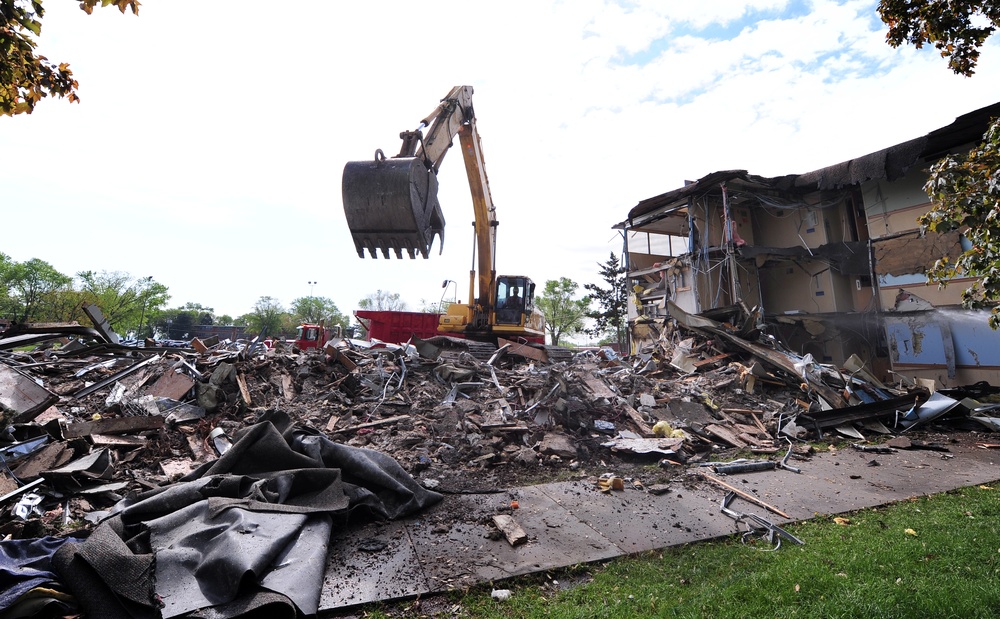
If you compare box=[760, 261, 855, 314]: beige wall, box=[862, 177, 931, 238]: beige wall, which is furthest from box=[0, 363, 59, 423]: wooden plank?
box=[862, 177, 931, 238]: beige wall

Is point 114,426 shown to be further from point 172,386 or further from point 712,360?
point 712,360

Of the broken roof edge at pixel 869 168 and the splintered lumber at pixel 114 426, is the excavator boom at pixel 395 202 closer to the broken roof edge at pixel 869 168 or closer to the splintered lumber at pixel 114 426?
the splintered lumber at pixel 114 426

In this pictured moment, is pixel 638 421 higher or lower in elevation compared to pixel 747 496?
higher

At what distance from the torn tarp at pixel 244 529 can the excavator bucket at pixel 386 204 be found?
3.33 metres

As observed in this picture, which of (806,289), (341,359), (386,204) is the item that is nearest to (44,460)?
(341,359)

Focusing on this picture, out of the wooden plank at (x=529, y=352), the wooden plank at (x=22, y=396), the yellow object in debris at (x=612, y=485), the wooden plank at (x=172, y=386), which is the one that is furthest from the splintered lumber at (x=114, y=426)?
the wooden plank at (x=529, y=352)

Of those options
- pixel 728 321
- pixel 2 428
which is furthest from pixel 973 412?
pixel 2 428

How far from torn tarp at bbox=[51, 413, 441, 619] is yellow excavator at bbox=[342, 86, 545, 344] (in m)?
3.38

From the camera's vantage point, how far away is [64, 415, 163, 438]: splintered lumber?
565cm

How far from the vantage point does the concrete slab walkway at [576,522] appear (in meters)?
3.22

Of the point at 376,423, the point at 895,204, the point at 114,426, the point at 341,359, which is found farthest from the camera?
the point at 895,204

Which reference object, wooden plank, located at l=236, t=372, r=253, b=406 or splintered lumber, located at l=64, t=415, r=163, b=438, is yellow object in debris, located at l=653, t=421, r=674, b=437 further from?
splintered lumber, located at l=64, t=415, r=163, b=438

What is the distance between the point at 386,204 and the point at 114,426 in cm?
477

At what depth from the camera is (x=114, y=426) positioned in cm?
580
